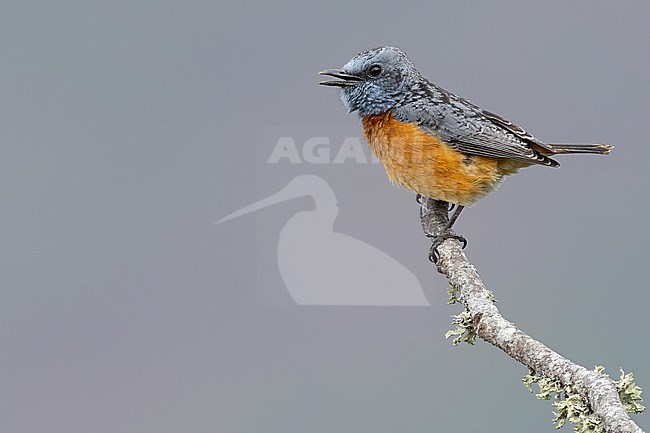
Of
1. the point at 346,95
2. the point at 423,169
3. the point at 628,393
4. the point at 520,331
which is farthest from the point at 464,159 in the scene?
the point at 628,393

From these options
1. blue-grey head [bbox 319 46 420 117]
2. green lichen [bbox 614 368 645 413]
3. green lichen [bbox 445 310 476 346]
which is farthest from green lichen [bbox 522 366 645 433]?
blue-grey head [bbox 319 46 420 117]

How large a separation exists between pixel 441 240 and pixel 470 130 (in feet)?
1.63

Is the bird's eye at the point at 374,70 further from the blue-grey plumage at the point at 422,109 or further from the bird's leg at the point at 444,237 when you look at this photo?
the bird's leg at the point at 444,237

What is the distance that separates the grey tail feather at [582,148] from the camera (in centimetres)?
409

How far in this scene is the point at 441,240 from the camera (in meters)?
3.95

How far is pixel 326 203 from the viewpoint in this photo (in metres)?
4.29

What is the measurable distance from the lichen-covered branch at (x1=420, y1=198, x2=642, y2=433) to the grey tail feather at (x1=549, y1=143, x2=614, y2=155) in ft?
2.29

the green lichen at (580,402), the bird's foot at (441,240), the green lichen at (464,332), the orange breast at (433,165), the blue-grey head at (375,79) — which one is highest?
the blue-grey head at (375,79)

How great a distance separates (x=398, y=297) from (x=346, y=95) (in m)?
0.91

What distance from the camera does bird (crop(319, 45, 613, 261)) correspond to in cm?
398

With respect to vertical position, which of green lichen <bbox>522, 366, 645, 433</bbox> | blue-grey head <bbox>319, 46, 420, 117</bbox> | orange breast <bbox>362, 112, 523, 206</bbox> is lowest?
green lichen <bbox>522, 366, 645, 433</bbox>

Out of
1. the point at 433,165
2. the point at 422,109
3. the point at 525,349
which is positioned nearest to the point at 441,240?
the point at 433,165

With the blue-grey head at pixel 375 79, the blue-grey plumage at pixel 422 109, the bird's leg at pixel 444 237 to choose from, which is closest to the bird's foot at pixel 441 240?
the bird's leg at pixel 444 237

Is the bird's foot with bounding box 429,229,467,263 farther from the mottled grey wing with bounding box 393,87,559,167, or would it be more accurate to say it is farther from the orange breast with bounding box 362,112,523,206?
the mottled grey wing with bounding box 393,87,559,167
